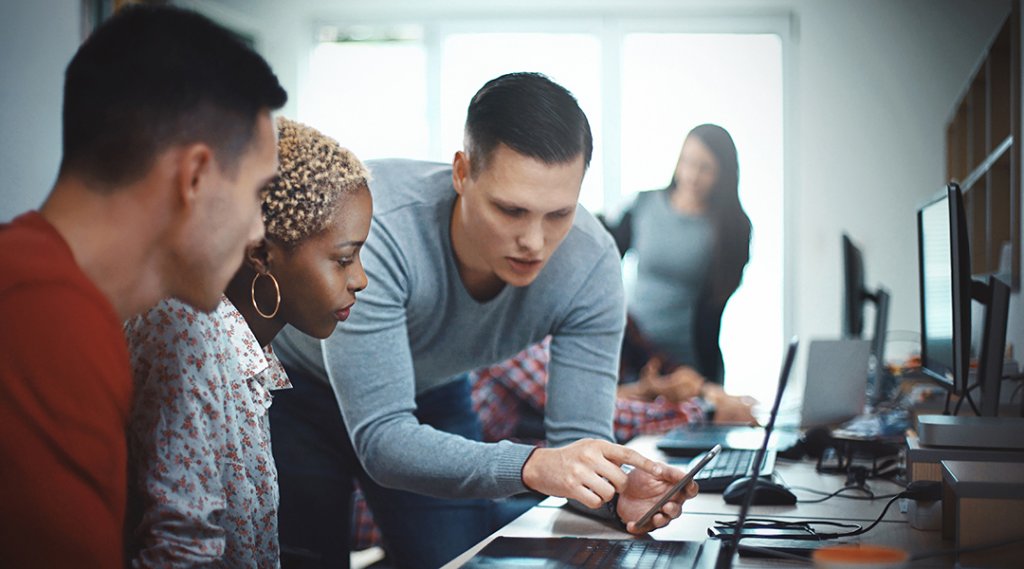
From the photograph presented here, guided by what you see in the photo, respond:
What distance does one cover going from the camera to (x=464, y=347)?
1654 mm

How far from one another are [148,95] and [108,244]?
132 mm

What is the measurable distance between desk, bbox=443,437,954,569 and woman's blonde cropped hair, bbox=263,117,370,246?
18.0 inches

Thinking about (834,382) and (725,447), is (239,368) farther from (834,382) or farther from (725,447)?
(834,382)

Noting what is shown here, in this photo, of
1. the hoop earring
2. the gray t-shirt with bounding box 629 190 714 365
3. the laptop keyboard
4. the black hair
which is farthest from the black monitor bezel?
the gray t-shirt with bounding box 629 190 714 365

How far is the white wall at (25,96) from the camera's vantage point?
1794 mm

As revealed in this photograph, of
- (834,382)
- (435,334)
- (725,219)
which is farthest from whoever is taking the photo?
(725,219)

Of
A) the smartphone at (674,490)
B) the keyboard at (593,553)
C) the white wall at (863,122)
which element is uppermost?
the white wall at (863,122)

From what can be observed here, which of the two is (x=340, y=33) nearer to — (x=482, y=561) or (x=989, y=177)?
(x=989, y=177)

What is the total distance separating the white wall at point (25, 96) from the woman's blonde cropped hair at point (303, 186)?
0.76 metres

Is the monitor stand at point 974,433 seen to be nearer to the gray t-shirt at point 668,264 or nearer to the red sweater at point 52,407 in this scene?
the red sweater at point 52,407

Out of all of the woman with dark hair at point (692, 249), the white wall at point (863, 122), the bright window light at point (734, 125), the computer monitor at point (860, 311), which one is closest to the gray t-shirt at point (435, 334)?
the computer monitor at point (860, 311)

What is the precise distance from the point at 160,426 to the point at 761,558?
2.16ft

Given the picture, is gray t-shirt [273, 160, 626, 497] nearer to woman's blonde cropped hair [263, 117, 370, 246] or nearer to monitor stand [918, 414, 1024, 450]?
woman's blonde cropped hair [263, 117, 370, 246]

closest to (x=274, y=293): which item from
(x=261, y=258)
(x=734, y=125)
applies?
(x=261, y=258)
